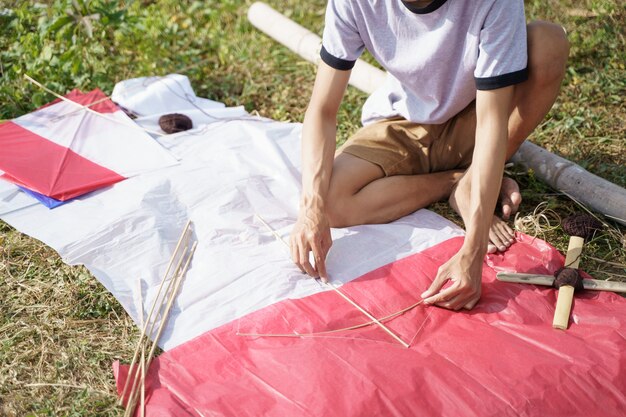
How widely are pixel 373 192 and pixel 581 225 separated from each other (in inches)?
28.9

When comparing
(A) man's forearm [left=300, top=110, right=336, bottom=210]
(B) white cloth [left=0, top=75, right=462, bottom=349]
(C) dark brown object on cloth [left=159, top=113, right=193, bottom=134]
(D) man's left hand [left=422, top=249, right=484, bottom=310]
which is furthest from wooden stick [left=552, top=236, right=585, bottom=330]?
(C) dark brown object on cloth [left=159, top=113, right=193, bottom=134]

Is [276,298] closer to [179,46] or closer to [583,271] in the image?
[583,271]

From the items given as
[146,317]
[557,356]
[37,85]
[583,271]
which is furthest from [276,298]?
[37,85]

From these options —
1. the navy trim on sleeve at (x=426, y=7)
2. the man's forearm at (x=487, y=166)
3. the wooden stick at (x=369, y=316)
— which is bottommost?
the wooden stick at (x=369, y=316)

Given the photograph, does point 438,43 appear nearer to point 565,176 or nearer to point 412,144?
point 412,144

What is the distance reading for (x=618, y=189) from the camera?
2.56 meters

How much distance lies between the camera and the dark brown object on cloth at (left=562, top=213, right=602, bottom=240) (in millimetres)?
2469

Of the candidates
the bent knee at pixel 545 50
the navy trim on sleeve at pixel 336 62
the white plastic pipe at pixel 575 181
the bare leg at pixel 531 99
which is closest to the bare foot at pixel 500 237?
the bare leg at pixel 531 99

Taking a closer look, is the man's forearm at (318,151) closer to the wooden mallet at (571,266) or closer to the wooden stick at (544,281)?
the wooden stick at (544,281)

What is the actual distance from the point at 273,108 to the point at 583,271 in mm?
1803

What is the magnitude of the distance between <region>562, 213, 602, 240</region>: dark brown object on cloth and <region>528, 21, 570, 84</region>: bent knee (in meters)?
0.54

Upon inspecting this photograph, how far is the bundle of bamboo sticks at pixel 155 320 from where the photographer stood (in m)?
1.88

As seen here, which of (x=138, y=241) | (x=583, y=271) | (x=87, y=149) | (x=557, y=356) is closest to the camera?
(x=557, y=356)

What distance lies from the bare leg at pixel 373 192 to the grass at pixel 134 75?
12 centimetres
